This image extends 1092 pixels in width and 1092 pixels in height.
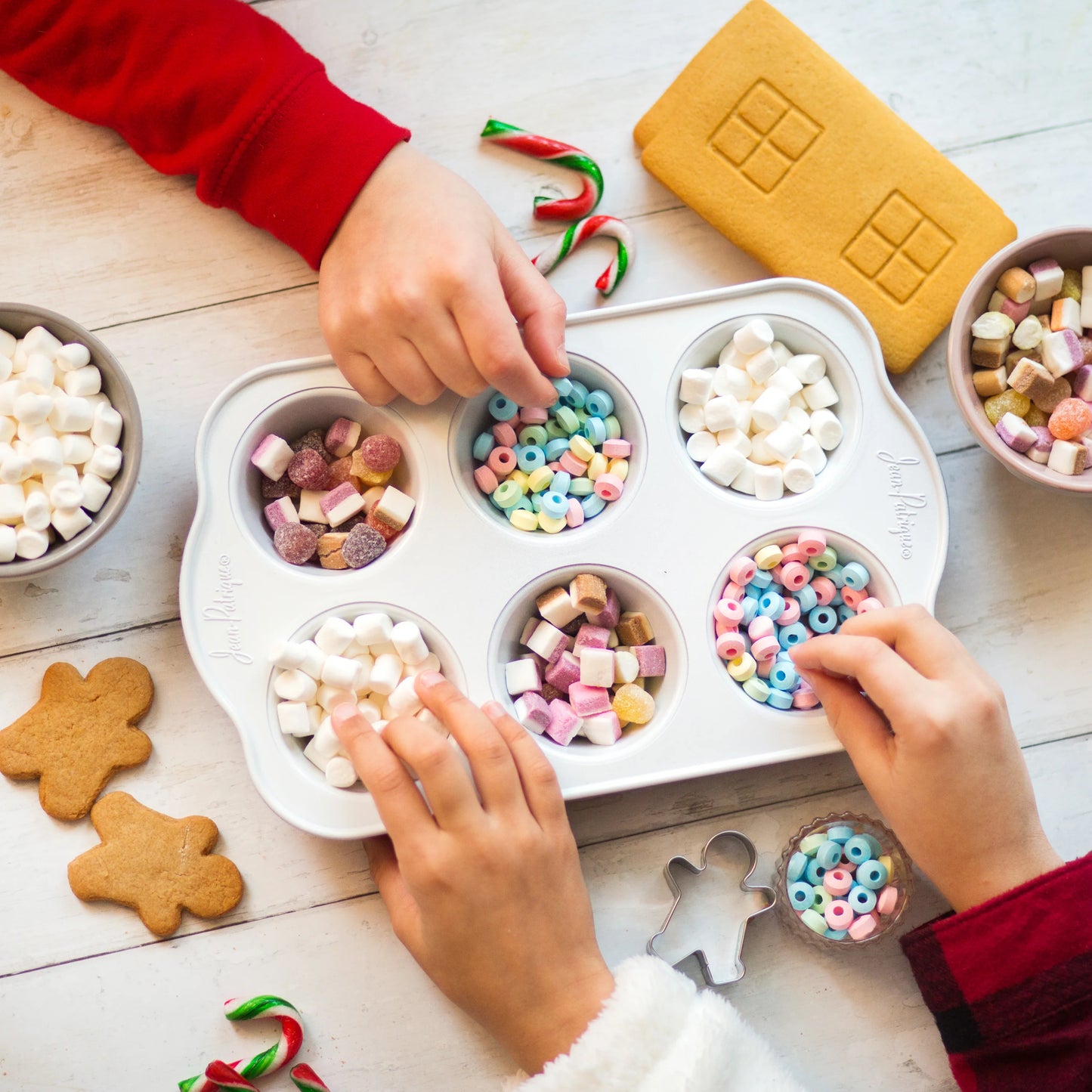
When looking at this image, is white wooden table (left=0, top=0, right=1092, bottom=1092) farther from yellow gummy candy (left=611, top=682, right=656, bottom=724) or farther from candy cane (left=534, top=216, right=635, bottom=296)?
yellow gummy candy (left=611, top=682, right=656, bottom=724)

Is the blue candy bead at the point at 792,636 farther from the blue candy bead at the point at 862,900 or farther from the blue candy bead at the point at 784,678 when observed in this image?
the blue candy bead at the point at 862,900

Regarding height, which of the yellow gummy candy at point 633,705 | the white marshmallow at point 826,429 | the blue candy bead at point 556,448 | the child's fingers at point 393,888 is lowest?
the child's fingers at point 393,888

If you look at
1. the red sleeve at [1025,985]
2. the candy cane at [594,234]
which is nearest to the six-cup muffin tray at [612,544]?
the candy cane at [594,234]

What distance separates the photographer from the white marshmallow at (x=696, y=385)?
3.44 feet

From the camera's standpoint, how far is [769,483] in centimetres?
105

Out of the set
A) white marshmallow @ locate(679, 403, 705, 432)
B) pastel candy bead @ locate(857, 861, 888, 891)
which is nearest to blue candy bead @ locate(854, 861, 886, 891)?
pastel candy bead @ locate(857, 861, 888, 891)

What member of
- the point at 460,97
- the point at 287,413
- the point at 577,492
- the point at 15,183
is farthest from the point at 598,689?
the point at 15,183

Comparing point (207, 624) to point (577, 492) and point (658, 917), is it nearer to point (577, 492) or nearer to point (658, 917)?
point (577, 492)

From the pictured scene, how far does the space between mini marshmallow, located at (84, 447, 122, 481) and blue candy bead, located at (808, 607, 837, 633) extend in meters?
0.79

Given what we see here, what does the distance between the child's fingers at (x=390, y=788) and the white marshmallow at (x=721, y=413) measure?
507 mm

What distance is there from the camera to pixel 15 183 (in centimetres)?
115

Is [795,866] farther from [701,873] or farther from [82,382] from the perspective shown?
[82,382]

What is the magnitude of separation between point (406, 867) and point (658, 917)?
1.10 ft

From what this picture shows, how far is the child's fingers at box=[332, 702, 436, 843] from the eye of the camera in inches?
37.9
